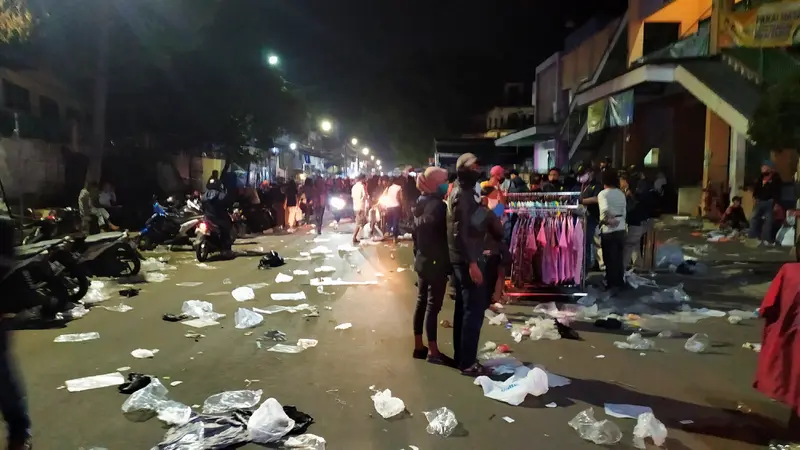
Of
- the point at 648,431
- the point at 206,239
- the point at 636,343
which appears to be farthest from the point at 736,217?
the point at 648,431

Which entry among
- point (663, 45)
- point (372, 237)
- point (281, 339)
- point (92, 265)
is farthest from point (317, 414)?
point (663, 45)

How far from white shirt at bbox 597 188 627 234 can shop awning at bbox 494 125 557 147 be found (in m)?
22.1

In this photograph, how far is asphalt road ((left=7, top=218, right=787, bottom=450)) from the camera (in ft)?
14.2

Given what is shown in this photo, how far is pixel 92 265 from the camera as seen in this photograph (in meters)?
10.4

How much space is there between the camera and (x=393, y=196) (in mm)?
16734

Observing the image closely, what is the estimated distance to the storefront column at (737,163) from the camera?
17219mm

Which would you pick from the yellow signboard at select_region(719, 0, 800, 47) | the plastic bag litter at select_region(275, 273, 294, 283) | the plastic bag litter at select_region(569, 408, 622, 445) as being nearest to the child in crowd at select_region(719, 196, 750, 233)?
the yellow signboard at select_region(719, 0, 800, 47)

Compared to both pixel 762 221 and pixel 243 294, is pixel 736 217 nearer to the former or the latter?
pixel 762 221

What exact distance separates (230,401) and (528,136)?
95.3 feet

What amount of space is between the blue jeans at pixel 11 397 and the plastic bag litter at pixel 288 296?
512 centimetres

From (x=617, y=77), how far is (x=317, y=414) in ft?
51.3

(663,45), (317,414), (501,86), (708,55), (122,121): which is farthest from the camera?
(501,86)

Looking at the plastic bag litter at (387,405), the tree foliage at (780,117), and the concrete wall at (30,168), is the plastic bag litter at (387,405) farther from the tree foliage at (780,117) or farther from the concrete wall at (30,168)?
the concrete wall at (30,168)

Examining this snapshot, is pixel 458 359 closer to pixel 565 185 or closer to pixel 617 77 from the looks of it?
pixel 565 185
